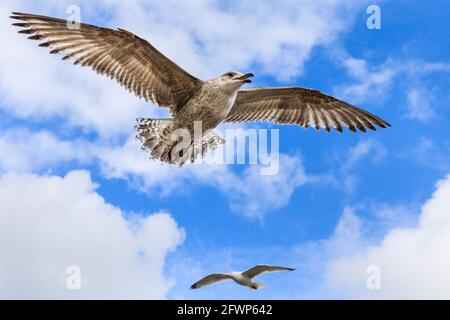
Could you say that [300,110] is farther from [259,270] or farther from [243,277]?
[243,277]

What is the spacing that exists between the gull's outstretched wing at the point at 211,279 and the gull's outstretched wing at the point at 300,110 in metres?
2.53

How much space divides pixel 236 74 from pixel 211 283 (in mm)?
3251

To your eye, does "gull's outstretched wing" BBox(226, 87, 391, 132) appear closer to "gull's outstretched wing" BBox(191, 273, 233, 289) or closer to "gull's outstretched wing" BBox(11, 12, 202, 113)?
"gull's outstretched wing" BBox(11, 12, 202, 113)

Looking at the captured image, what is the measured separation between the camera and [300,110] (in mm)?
11195

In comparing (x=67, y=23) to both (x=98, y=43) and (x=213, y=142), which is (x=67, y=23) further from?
(x=213, y=142)

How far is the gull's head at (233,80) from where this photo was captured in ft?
31.1

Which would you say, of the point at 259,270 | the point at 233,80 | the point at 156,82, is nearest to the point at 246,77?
the point at 233,80

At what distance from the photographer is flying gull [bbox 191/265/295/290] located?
1027 cm

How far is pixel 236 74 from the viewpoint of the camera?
31.4ft

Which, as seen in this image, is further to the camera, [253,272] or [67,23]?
[253,272]

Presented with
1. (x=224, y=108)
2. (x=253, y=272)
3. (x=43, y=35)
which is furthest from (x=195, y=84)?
(x=253, y=272)

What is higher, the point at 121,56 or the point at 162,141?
the point at 121,56

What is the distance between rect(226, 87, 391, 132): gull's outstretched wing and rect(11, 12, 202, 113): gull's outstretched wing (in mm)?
1303

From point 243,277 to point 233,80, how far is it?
122 inches
